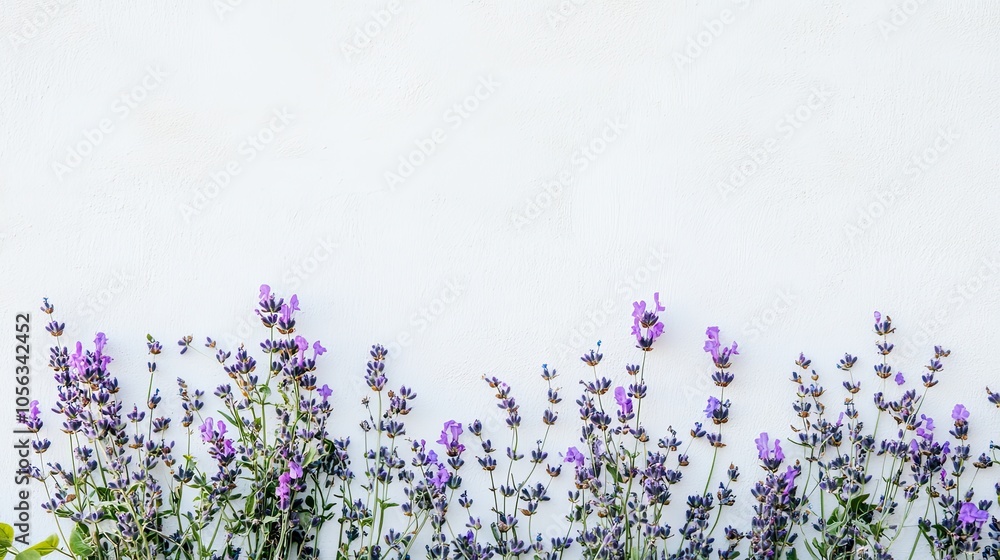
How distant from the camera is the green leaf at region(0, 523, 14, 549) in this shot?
6.28 ft

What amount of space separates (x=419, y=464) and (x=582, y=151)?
0.98 m

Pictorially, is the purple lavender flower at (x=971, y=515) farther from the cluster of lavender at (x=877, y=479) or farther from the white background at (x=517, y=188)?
the white background at (x=517, y=188)

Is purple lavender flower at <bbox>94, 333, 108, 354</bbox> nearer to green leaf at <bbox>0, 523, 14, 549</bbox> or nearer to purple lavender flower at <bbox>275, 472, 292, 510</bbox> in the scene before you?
green leaf at <bbox>0, 523, 14, 549</bbox>

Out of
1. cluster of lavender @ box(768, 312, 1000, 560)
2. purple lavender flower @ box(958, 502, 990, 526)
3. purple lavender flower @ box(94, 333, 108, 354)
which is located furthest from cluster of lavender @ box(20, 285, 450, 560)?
purple lavender flower @ box(958, 502, 990, 526)

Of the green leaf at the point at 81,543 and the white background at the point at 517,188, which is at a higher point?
the white background at the point at 517,188

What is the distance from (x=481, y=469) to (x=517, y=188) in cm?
80

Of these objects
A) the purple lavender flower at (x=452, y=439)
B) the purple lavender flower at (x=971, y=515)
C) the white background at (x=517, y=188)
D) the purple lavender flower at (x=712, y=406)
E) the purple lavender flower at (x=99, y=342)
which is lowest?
the purple lavender flower at (x=971, y=515)

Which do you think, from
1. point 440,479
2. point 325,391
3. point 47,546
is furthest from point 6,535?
point 440,479

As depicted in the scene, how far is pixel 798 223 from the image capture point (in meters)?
2.11

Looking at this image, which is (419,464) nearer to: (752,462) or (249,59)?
(752,462)

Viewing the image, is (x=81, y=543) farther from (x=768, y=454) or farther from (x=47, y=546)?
(x=768, y=454)

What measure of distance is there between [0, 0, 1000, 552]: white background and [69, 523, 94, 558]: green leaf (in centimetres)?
38

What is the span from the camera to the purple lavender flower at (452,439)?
1.98 m

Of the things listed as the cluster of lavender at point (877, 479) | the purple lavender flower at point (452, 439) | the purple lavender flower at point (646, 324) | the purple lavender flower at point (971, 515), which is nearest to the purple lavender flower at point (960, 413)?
the cluster of lavender at point (877, 479)
